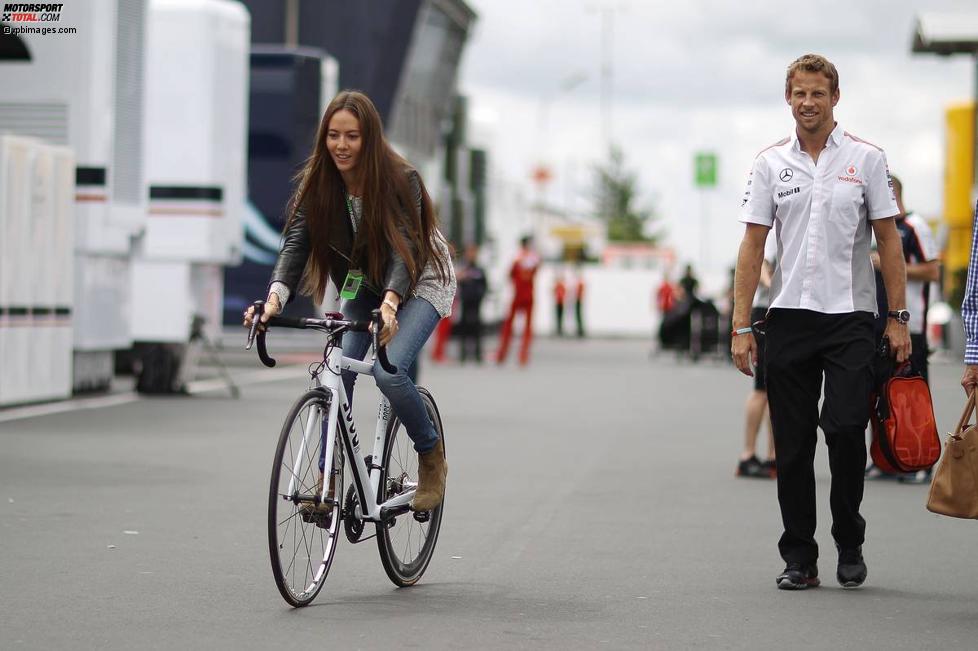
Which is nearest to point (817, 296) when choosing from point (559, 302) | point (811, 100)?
point (811, 100)

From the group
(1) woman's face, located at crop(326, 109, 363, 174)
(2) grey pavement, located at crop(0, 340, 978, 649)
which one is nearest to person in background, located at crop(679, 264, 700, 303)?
(2) grey pavement, located at crop(0, 340, 978, 649)

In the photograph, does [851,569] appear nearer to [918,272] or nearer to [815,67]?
[815,67]

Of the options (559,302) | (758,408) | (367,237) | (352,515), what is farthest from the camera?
(559,302)

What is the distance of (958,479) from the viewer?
6395 millimetres

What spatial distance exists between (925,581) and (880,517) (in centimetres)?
223

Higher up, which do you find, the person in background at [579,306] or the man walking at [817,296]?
the man walking at [817,296]

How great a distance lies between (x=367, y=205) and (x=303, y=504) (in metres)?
1.14

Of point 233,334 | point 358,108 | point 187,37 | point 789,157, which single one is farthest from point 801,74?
point 233,334

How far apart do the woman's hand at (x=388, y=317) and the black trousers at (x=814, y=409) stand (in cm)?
166

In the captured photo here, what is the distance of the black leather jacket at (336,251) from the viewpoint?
658 centimetres

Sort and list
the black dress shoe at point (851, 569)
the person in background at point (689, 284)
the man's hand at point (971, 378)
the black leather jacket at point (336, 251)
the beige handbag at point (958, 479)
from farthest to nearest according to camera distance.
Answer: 1. the person in background at point (689, 284)
2. the black dress shoe at point (851, 569)
3. the black leather jacket at point (336, 251)
4. the man's hand at point (971, 378)
5. the beige handbag at point (958, 479)

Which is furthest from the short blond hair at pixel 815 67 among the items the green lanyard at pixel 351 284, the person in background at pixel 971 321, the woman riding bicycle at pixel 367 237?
the green lanyard at pixel 351 284

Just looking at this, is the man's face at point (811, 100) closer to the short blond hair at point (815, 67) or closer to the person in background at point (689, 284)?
the short blond hair at point (815, 67)

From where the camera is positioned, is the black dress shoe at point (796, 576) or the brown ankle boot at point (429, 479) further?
the black dress shoe at point (796, 576)
